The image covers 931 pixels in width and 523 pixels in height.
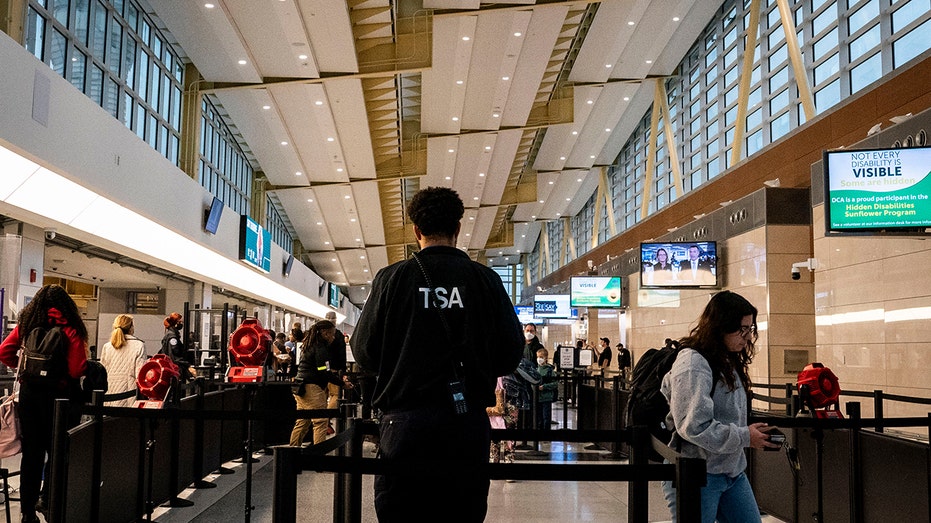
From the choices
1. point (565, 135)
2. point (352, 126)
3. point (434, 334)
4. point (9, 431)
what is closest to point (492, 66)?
point (352, 126)

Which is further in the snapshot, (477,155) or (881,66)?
(477,155)

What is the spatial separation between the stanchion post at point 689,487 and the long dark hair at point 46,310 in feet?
16.2

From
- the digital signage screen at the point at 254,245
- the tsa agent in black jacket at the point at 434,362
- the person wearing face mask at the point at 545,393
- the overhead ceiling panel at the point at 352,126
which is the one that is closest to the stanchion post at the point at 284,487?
the tsa agent in black jacket at the point at 434,362

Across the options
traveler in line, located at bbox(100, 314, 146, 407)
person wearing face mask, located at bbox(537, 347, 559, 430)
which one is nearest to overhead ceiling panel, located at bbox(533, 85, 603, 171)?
person wearing face mask, located at bbox(537, 347, 559, 430)

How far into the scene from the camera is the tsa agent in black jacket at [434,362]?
283 centimetres

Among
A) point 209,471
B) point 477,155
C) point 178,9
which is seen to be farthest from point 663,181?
point 209,471

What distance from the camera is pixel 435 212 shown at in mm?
3148

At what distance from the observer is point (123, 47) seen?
1644cm

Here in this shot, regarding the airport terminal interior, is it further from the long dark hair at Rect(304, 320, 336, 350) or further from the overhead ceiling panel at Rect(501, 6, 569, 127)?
the long dark hair at Rect(304, 320, 336, 350)

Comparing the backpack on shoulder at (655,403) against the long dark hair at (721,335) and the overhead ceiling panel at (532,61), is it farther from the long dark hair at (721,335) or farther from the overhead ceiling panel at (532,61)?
the overhead ceiling panel at (532,61)

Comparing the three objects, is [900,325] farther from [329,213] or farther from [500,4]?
[329,213]

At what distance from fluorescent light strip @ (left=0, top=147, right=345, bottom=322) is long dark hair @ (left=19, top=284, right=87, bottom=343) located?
410cm

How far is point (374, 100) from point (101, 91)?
8466mm

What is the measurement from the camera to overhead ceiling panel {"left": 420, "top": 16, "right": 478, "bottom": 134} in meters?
18.4
